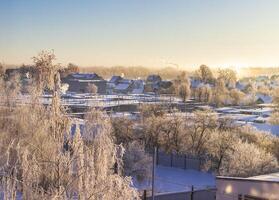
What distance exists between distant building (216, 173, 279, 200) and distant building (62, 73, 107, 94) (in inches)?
2679

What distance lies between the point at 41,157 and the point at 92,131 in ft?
5.34

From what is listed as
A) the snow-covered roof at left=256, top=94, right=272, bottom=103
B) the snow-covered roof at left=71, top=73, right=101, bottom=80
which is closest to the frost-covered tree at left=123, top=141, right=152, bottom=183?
the snow-covered roof at left=256, top=94, right=272, bottom=103

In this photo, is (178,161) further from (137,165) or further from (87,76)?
(87,76)

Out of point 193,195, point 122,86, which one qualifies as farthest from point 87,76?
point 193,195

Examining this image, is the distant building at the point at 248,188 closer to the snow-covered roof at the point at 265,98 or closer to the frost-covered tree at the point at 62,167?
the frost-covered tree at the point at 62,167

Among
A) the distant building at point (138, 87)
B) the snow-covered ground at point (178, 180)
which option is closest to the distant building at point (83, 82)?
the distant building at point (138, 87)

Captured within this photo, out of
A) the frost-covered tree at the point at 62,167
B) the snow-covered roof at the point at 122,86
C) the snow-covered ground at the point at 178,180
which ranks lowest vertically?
the snow-covered ground at the point at 178,180

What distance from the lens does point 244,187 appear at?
411 inches

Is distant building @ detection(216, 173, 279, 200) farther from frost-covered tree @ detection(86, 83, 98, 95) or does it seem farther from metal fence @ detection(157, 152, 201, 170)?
frost-covered tree @ detection(86, 83, 98, 95)

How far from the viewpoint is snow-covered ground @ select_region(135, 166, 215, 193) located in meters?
19.4

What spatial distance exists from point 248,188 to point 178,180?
11.4 m

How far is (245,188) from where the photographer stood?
10430mm

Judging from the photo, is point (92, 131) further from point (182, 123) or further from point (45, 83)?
point (182, 123)

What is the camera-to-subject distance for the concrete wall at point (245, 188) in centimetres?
992
